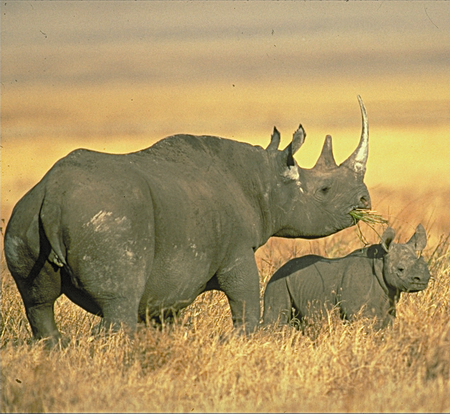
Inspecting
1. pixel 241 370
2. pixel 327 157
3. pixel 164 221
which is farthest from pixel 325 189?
pixel 241 370

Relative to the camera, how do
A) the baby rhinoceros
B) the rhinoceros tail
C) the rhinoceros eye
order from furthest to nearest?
Answer: the rhinoceros eye → the baby rhinoceros → the rhinoceros tail

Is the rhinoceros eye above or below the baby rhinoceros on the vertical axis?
above

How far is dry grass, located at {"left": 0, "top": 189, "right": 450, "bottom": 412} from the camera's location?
697cm

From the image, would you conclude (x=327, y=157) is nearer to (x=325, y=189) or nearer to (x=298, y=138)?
(x=325, y=189)

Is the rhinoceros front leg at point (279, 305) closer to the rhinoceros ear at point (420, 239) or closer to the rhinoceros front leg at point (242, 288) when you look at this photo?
the rhinoceros front leg at point (242, 288)

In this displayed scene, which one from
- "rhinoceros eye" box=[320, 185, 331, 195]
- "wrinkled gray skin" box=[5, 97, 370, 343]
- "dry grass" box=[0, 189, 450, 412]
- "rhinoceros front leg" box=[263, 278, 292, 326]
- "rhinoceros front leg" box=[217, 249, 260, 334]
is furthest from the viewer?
"rhinoceros front leg" box=[263, 278, 292, 326]

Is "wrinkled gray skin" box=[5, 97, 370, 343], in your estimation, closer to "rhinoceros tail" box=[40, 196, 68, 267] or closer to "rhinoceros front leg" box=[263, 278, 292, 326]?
"rhinoceros tail" box=[40, 196, 68, 267]

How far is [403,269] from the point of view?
29.2ft

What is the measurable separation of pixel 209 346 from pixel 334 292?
4.62 feet

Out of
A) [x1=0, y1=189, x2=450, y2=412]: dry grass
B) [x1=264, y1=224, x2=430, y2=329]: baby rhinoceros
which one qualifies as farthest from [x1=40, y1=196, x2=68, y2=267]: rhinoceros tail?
[x1=264, y1=224, x2=430, y2=329]: baby rhinoceros

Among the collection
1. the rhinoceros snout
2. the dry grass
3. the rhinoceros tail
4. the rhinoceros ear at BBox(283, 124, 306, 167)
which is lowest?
the dry grass

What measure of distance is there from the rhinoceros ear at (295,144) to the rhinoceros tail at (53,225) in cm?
196

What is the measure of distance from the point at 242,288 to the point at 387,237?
1.20 metres

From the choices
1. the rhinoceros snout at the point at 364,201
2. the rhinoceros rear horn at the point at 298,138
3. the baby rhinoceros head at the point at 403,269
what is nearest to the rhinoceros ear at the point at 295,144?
the rhinoceros rear horn at the point at 298,138
